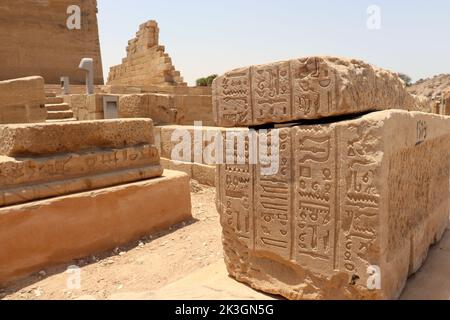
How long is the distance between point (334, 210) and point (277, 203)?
349 mm

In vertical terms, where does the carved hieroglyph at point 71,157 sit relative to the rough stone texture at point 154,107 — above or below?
below

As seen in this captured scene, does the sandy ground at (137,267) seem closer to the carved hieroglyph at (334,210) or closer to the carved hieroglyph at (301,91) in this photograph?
the carved hieroglyph at (334,210)

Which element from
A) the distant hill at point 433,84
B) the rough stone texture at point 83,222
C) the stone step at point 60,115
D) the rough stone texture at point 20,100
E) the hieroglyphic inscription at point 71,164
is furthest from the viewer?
the distant hill at point 433,84

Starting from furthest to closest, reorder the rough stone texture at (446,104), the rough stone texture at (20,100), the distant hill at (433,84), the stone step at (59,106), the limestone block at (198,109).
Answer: the distant hill at (433,84) → the rough stone texture at (446,104) → the limestone block at (198,109) → the stone step at (59,106) → the rough stone texture at (20,100)

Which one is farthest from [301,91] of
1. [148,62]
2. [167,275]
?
[148,62]

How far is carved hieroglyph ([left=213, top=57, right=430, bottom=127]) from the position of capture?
1.86 meters

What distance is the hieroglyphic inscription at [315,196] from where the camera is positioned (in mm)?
1924

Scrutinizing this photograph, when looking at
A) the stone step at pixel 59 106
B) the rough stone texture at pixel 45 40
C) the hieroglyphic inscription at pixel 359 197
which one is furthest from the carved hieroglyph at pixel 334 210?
the rough stone texture at pixel 45 40

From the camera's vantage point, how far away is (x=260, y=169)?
2193 mm

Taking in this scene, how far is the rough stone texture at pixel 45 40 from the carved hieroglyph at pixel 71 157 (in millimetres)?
13177

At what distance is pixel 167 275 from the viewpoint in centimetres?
293

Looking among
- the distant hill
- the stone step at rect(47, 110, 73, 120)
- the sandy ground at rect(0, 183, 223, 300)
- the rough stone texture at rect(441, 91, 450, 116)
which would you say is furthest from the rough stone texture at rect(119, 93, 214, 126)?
the distant hill

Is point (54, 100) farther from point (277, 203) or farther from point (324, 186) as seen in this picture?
point (324, 186)

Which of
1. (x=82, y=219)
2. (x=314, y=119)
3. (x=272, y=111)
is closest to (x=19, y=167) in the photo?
(x=82, y=219)
